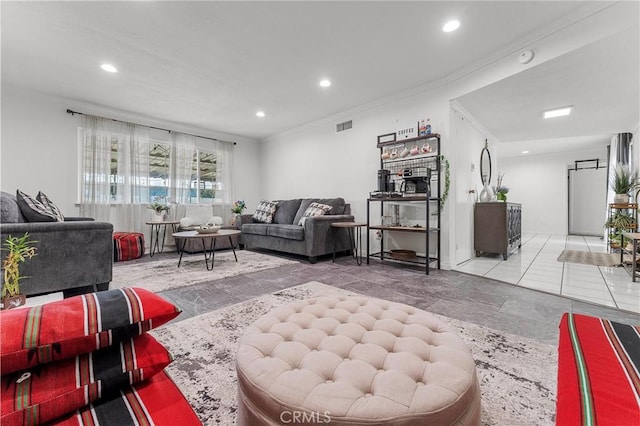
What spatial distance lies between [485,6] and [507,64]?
0.92 meters

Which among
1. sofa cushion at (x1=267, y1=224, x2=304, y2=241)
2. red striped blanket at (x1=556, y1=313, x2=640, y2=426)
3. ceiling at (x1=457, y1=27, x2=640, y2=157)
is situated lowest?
red striped blanket at (x1=556, y1=313, x2=640, y2=426)

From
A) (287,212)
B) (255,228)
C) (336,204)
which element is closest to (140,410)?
(336,204)

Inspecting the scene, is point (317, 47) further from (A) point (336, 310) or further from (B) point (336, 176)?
(A) point (336, 310)

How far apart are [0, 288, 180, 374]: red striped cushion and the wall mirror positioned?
5.40 m

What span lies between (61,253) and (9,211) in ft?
1.79

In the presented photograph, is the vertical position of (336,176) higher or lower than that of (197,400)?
higher

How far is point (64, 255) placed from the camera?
2.24m

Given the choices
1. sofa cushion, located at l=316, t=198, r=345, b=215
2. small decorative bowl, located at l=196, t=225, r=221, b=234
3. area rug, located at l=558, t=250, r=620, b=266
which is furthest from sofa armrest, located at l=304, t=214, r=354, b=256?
area rug, located at l=558, t=250, r=620, b=266

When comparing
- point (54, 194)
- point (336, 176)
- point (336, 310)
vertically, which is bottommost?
point (336, 310)

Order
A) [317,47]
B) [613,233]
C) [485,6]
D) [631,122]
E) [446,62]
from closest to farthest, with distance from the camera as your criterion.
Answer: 1. [485,6]
2. [317,47]
3. [446,62]
4. [631,122]
5. [613,233]

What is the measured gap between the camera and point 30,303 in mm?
2096

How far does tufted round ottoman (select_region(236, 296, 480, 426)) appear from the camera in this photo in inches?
25.1

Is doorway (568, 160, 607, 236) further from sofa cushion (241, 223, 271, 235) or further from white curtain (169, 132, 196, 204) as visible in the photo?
white curtain (169, 132, 196, 204)

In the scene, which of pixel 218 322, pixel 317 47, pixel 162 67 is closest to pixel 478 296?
pixel 218 322
